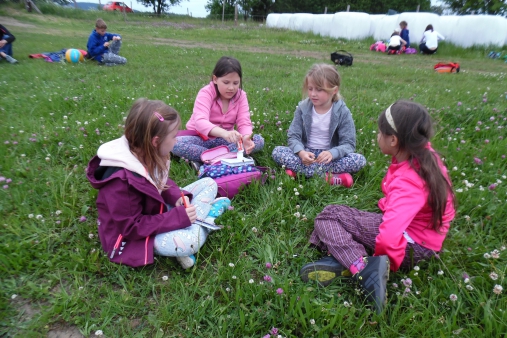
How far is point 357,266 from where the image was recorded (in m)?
2.23

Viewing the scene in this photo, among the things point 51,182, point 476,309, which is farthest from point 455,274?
point 51,182

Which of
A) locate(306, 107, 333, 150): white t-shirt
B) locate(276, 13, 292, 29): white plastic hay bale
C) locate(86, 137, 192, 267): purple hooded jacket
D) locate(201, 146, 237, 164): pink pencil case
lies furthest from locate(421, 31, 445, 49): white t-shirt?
locate(86, 137, 192, 267): purple hooded jacket

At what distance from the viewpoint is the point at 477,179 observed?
139 inches

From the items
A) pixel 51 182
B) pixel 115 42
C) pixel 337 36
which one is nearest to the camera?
pixel 51 182

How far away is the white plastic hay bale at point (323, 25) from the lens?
20.7 m

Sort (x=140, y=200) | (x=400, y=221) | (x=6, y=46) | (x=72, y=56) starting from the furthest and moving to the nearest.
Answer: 1. (x=72, y=56)
2. (x=6, y=46)
3. (x=140, y=200)
4. (x=400, y=221)

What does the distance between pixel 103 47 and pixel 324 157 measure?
8.75 metres

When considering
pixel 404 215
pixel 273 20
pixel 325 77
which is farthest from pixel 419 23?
pixel 404 215

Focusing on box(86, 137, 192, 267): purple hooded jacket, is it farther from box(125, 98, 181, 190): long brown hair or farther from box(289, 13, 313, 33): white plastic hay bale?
box(289, 13, 313, 33): white plastic hay bale

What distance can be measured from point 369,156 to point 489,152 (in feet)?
4.83

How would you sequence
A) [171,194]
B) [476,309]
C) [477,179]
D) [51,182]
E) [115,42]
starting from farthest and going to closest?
[115,42], [477,179], [51,182], [171,194], [476,309]

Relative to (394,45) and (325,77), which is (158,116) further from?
(394,45)

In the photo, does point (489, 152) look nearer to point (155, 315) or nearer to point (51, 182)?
point (155, 315)

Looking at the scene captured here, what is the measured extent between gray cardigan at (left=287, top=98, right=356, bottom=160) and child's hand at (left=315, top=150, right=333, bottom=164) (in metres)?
0.07
